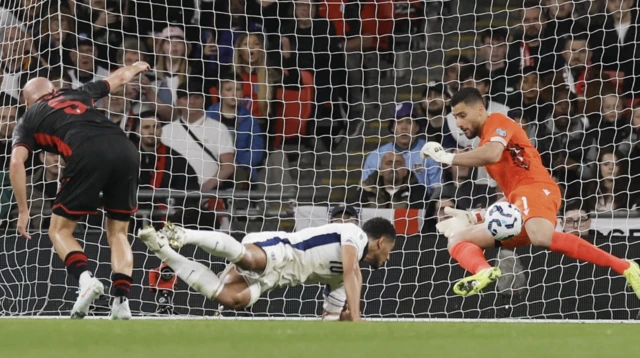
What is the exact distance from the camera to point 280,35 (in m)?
10.9

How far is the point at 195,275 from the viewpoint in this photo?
7.64 metres

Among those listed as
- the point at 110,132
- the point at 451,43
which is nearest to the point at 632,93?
the point at 451,43

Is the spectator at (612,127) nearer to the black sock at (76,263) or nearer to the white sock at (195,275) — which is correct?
the white sock at (195,275)

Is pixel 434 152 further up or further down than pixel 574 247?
further up

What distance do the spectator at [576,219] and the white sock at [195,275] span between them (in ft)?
11.0

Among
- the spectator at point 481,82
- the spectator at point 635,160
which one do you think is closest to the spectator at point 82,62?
the spectator at point 481,82

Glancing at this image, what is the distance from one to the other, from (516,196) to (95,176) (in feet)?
9.02

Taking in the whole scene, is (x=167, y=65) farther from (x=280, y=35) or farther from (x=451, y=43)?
(x=451, y=43)

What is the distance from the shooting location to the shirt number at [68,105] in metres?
7.43

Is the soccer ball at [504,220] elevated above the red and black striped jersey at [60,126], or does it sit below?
below

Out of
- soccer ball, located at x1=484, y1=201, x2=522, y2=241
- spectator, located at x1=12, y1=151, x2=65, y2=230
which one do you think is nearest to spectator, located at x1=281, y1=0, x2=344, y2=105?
spectator, located at x1=12, y1=151, x2=65, y2=230

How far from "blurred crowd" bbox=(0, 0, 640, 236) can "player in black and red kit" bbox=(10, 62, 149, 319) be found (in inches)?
93.6

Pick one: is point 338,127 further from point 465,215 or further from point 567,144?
point 465,215

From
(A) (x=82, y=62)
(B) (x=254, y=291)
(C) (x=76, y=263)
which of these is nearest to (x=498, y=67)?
(A) (x=82, y=62)
